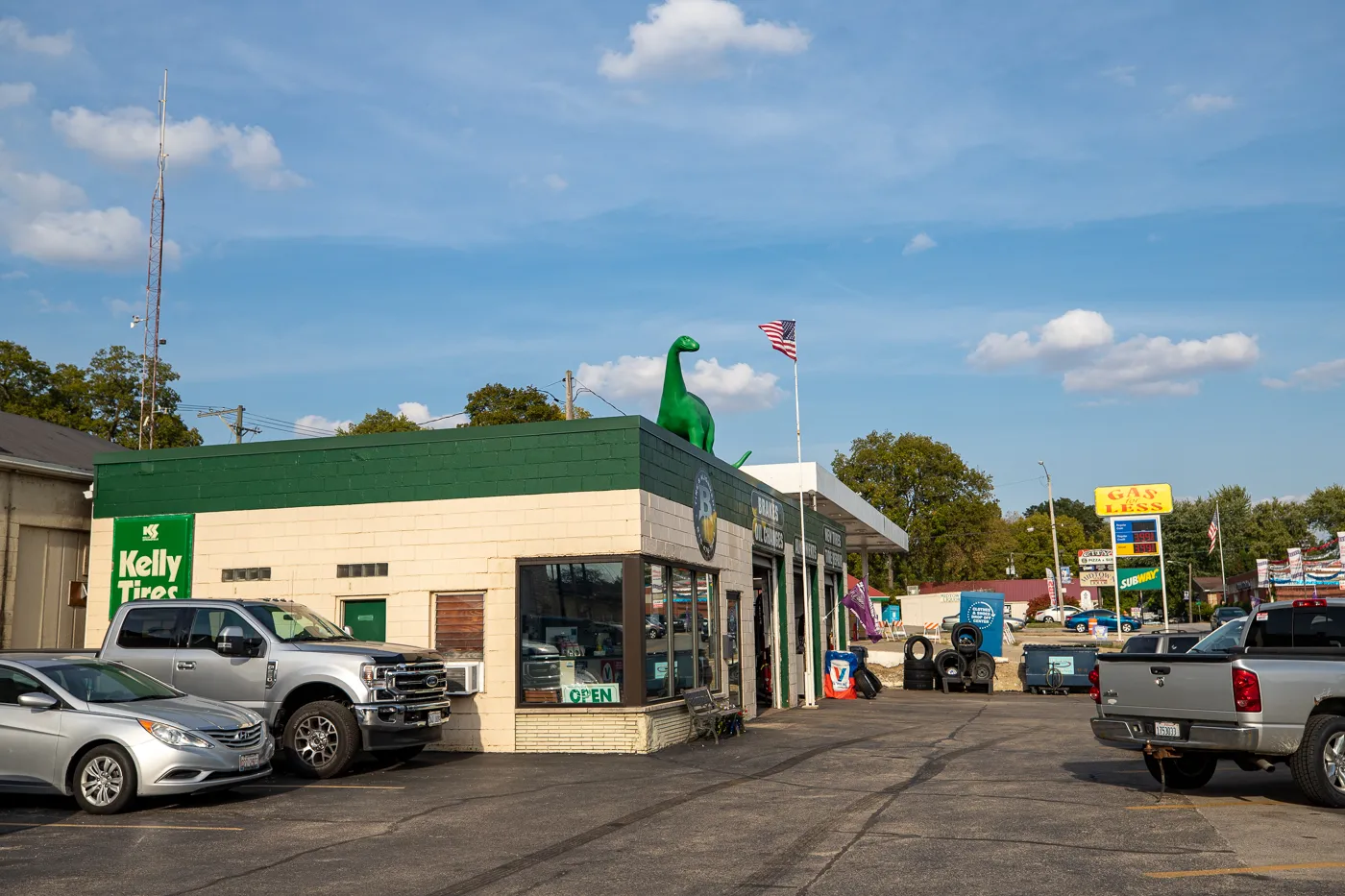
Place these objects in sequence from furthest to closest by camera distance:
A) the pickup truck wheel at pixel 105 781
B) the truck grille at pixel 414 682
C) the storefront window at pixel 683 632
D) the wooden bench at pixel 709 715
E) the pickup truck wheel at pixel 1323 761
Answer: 1. the wooden bench at pixel 709 715
2. the storefront window at pixel 683 632
3. the truck grille at pixel 414 682
4. the pickup truck wheel at pixel 105 781
5. the pickup truck wheel at pixel 1323 761

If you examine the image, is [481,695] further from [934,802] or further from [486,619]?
[934,802]

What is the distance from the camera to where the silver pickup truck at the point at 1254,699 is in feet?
34.0

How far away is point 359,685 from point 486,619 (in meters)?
3.29

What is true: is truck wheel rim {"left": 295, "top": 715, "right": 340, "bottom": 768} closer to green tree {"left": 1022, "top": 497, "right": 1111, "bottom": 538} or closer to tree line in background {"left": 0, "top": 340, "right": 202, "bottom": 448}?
tree line in background {"left": 0, "top": 340, "right": 202, "bottom": 448}

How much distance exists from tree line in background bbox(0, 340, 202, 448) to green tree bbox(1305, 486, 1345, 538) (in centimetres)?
10580

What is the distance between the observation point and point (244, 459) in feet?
60.6

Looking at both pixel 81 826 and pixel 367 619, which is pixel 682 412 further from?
pixel 81 826

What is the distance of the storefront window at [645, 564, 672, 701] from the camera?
16766 millimetres

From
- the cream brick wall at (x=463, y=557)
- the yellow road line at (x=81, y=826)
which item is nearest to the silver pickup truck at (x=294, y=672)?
the cream brick wall at (x=463, y=557)

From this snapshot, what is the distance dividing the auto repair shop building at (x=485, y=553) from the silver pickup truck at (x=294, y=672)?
6.45ft

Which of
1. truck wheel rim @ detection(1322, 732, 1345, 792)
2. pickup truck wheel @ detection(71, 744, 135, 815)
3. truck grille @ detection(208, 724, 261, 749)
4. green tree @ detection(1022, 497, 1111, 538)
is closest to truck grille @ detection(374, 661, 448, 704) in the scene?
truck grille @ detection(208, 724, 261, 749)

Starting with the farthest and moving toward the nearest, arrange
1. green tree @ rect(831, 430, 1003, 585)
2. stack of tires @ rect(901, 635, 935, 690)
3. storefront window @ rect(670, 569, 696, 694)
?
green tree @ rect(831, 430, 1003, 585) → stack of tires @ rect(901, 635, 935, 690) → storefront window @ rect(670, 569, 696, 694)

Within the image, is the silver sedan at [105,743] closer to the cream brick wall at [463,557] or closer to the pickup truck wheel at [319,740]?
the pickup truck wheel at [319,740]

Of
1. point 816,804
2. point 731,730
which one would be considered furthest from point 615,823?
point 731,730
